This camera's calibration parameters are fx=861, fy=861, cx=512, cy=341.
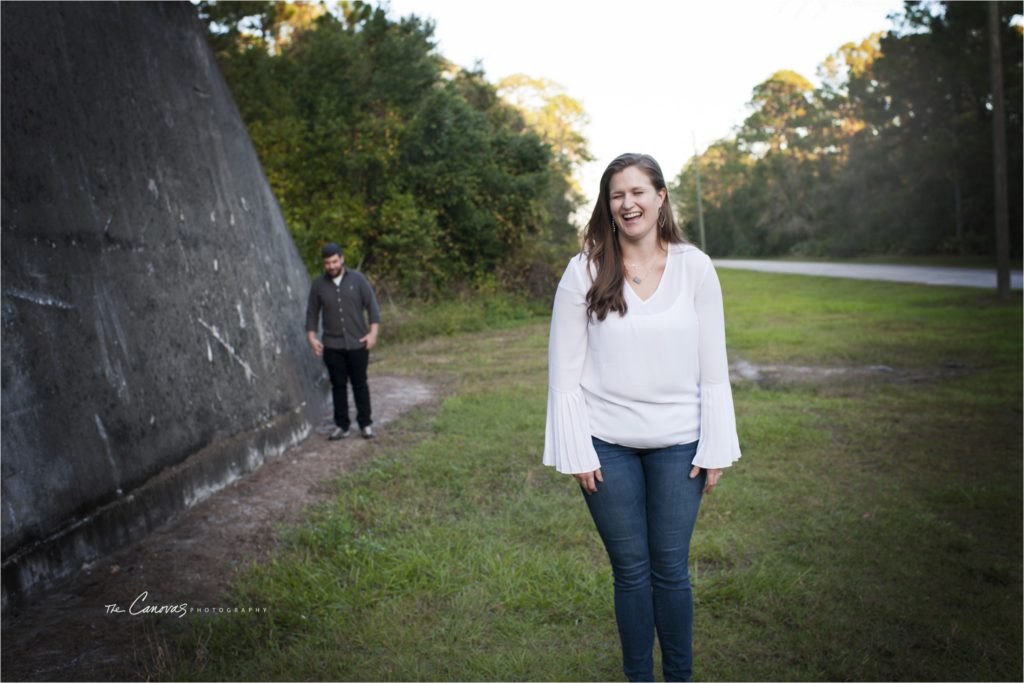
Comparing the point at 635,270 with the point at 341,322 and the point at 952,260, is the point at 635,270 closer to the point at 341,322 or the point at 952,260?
the point at 341,322

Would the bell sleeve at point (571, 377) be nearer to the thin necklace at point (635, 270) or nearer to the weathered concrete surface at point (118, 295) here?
the thin necklace at point (635, 270)

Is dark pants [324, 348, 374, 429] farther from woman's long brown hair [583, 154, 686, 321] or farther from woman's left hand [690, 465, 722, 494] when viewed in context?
woman's left hand [690, 465, 722, 494]

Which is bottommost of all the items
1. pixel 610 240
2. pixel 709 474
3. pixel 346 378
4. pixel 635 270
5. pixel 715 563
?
pixel 715 563

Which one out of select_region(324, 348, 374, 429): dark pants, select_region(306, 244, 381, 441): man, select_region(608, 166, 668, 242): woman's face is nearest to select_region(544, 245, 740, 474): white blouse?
select_region(608, 166, 668, 242): woman's face

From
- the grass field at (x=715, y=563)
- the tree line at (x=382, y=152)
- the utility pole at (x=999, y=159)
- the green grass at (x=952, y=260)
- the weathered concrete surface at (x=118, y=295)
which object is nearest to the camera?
the grass field at (x=715, y=563)

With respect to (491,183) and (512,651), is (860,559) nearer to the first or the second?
(512,651)

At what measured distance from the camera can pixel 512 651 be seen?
3857 millimetres

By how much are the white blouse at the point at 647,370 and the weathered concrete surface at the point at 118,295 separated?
3.12 metres

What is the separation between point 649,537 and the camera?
3098 millimetres

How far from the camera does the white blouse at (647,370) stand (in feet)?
9.68

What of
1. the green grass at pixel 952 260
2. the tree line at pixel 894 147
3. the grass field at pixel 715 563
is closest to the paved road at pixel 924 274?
the green grass at pixel 952 260

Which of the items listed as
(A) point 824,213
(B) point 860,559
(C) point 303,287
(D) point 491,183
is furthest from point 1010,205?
(B) point 860,559

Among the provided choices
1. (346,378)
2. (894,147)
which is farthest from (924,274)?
(346,378)

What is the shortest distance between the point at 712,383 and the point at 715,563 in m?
2.17
